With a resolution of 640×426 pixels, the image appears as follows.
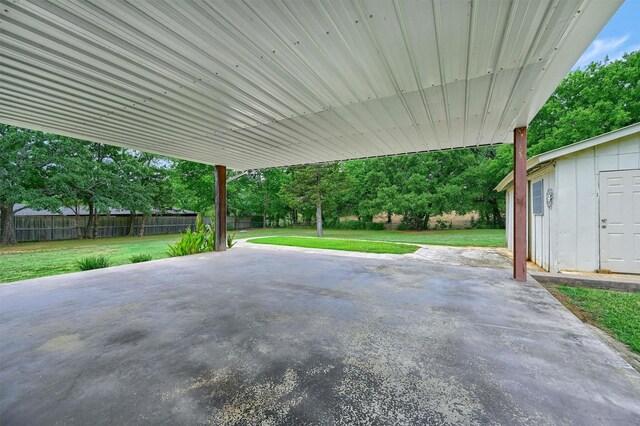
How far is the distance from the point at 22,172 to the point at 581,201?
60.4ft

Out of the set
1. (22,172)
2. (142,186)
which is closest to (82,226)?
(142,186)

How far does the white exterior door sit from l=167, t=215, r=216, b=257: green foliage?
887cm

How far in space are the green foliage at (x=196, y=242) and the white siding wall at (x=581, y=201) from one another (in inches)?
325

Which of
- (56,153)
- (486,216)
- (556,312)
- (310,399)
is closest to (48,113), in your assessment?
(310,399)

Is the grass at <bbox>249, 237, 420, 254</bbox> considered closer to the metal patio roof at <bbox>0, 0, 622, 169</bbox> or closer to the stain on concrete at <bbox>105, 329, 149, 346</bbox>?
the metal patio roof at <bbox>0, 0, 622, 169</bbox>

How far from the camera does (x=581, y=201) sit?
471 centimetres

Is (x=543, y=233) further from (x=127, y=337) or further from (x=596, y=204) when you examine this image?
(x=127, y=337)

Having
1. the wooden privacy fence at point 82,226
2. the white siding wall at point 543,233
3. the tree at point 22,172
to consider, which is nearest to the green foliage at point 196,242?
the wooden privacy fence at point 82,226

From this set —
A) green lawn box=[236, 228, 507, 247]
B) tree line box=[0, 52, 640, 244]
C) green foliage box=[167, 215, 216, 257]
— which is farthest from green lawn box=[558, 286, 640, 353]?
tree line box=[0, 52, 640, 244]

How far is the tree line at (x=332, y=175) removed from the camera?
1172cm

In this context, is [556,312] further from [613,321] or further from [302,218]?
[302,218]

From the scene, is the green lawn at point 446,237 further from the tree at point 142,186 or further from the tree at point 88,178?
the tree at point 88,178

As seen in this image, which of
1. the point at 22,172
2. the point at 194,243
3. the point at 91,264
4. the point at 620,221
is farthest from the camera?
the point at 22,172

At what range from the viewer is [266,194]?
23.5 metres
